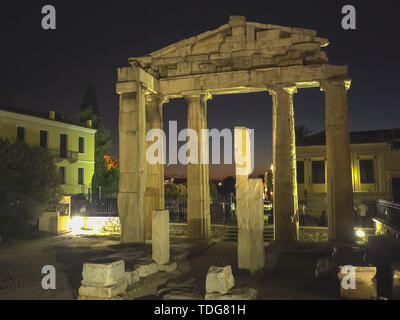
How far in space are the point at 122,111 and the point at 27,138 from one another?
15901 millimetres

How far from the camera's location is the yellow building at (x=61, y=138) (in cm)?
2524

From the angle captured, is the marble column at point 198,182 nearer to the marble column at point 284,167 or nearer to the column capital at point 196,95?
the column capital at point 196,95

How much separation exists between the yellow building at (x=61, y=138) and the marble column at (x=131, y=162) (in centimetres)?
1331

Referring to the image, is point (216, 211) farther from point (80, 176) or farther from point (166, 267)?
point (80, 176)

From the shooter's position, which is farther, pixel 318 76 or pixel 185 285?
pixel 318 76

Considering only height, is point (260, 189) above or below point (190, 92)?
below

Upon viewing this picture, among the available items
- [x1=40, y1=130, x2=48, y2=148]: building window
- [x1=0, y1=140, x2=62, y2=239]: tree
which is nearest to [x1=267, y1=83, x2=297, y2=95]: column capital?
[x1=0, y1=140, x2=62, y2=239]: tree

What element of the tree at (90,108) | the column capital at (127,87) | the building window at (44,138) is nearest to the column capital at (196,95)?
the column capital at (127,87)

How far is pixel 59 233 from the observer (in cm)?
1788

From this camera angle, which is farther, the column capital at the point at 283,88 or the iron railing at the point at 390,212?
the column capital at the point at 283,88

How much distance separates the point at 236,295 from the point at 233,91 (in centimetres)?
957

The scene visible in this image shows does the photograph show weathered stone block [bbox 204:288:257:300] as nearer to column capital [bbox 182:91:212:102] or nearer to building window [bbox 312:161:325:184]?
column capital [bbox 182:91:212:102]

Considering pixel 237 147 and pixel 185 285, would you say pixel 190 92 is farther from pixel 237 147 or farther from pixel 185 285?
pixel 185 285
